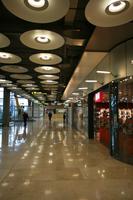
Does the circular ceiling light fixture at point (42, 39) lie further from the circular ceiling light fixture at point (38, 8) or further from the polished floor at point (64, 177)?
the polished floor at point (64, 177)

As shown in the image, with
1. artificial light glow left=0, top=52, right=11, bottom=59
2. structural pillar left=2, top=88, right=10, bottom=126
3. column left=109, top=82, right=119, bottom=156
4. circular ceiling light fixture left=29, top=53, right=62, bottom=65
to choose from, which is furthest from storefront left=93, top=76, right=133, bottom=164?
structural pillar left=2, top=88, right=10, bottom=126

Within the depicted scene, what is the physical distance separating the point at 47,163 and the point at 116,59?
4.14 meters

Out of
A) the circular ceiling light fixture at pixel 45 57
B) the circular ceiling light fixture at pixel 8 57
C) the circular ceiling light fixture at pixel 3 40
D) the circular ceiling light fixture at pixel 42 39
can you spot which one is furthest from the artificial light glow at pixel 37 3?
the circular ceiling light fixture at pixel 8 57

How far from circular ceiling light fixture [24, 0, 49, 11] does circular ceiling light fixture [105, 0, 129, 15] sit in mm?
1219

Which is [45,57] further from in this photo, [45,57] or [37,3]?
[37,3]

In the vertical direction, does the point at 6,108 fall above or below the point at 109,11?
below

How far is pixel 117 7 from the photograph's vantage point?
13.2 feet

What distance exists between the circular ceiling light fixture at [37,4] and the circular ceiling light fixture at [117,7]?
122 centimetres

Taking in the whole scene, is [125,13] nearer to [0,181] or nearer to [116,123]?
[116,123]

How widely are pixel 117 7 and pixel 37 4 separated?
5.18 ft

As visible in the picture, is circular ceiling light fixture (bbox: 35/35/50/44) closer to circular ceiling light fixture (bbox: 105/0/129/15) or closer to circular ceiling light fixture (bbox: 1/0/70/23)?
circular ceiling light fixture (bbox: 1/0/70/23)

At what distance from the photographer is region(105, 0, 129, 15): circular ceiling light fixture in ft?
12.8

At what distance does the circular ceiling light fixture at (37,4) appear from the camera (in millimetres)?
3879

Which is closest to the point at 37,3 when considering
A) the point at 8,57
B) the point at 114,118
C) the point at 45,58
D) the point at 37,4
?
the point at 37,4
